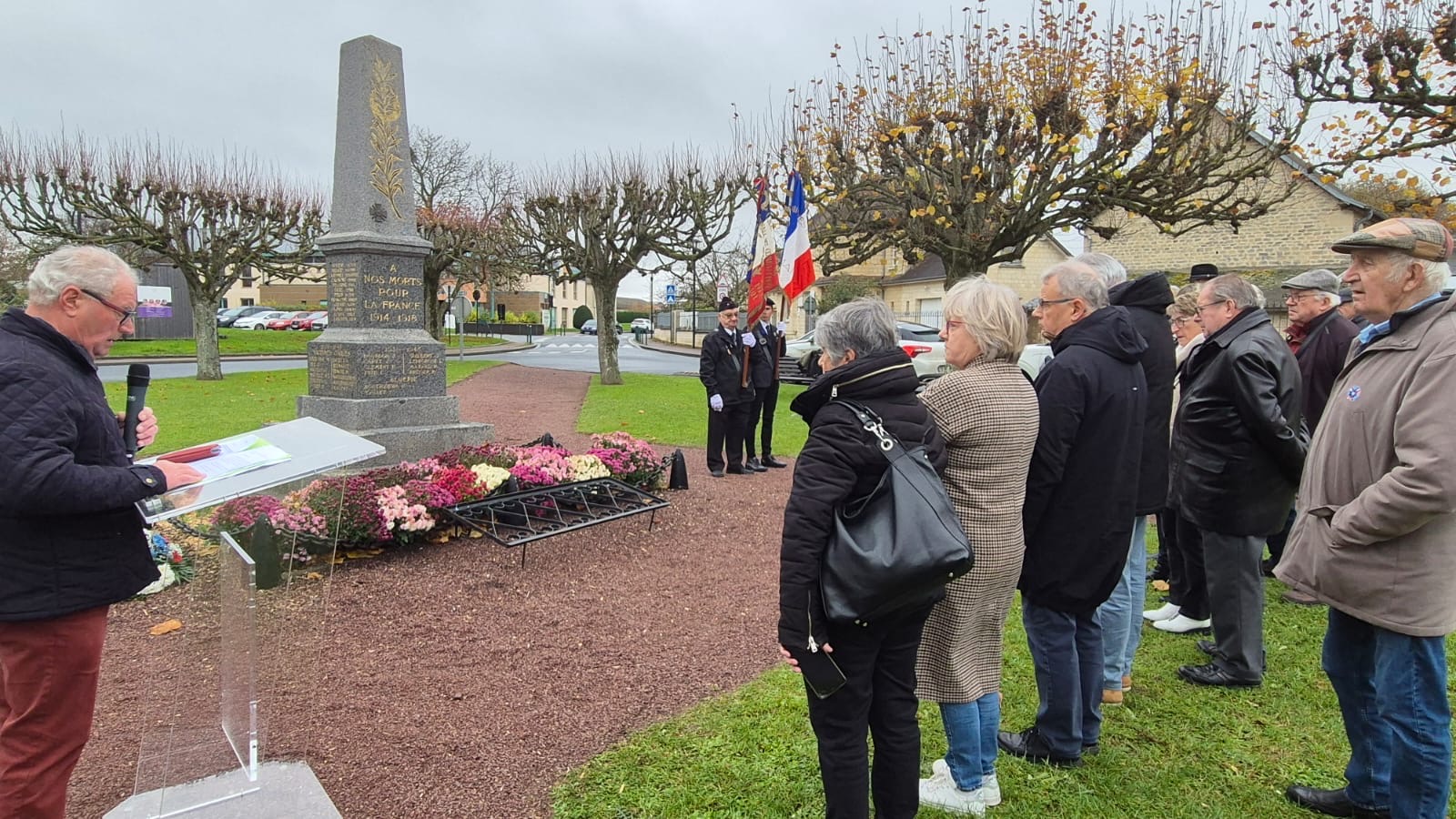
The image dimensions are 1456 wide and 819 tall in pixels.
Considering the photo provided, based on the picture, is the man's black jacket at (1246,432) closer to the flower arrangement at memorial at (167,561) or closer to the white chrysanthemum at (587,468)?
the white chrysanthemum at (587,468)

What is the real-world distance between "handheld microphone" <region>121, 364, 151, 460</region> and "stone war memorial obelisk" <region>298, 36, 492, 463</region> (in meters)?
4.46

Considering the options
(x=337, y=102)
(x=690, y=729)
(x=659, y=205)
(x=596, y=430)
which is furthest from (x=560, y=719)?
(x=659, y=205)

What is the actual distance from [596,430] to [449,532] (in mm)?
6128

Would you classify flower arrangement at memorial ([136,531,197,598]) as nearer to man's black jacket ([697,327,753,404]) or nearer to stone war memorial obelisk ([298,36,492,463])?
stone war memorial obelisk ([298,36,492,463])

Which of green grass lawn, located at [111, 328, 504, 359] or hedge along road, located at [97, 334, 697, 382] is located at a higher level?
green grass lawn, located at [111, 328, 504, 359]

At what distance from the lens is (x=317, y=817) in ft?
8.29

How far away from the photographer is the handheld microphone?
8.12ft

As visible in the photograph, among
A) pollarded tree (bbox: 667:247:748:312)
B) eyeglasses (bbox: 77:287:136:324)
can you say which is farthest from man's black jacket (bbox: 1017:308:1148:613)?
pollarded tree (bbox: 667:247:748:312)

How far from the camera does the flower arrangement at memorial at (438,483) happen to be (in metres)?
3.21

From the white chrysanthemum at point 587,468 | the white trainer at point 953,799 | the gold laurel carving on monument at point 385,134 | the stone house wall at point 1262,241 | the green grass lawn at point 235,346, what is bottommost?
the white trainer at point 953,799

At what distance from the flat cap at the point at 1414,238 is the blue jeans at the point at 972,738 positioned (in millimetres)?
1832

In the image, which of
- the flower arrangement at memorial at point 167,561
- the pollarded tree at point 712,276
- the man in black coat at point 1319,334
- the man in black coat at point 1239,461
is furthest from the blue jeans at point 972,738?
the pollarded tree at point 712,276

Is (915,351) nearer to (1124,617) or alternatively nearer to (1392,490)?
(1124,617)

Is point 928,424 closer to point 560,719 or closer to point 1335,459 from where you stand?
point 1335,459
